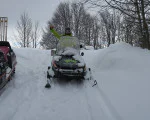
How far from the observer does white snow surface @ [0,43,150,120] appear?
16.7ft

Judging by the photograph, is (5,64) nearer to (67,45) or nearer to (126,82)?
(67,45)

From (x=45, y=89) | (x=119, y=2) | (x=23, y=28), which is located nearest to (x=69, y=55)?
(x=45, y=89)

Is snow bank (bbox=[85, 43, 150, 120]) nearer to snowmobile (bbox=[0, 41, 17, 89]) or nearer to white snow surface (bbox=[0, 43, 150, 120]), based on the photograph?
white snow surface (bbox=[0, 43, 150, 120])

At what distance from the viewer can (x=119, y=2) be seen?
9.08 m

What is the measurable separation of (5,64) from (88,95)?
3060mm

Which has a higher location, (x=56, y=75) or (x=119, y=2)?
(x=119, y=2)

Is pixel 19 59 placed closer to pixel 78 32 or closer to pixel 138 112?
pixel 138 112

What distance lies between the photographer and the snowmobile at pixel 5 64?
600cm

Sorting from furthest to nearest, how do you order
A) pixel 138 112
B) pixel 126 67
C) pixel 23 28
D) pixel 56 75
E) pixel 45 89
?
1. pixel 23 28
2. pixel 126 67
3. pixel 56 75
4. pixel 45 89
5. pixel 138 112

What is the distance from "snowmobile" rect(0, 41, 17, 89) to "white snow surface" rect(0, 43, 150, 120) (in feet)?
1.64

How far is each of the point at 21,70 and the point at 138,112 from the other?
6239 mm

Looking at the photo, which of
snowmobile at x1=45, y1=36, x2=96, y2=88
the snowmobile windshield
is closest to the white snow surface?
snowmobile at x1=45, y1=36, x2=96, y2=88

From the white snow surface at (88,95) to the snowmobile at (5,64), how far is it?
1.64 feet

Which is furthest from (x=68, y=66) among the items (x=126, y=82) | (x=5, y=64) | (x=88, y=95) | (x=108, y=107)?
(x=108, y=107)
